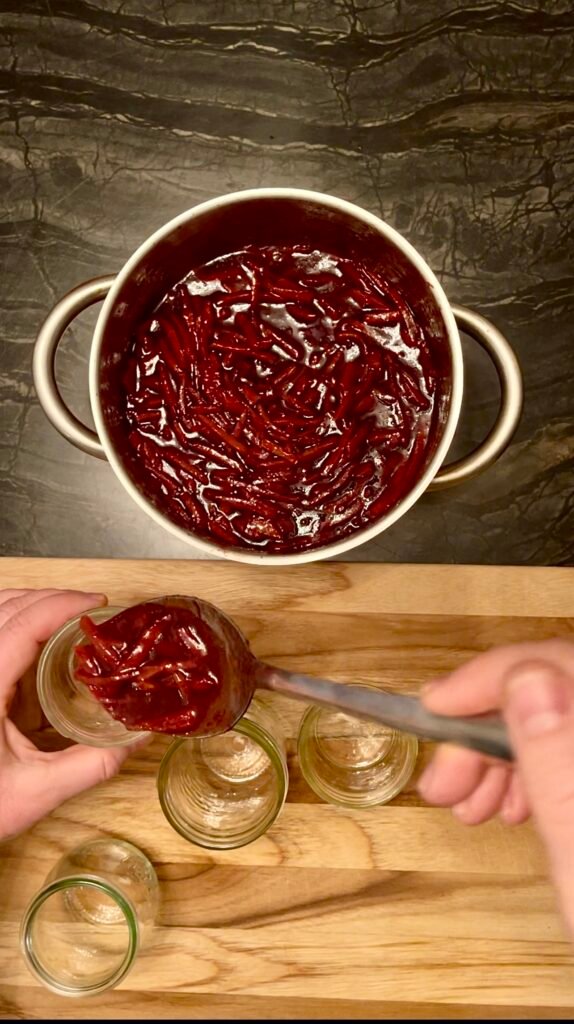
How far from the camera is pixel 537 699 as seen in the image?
75cm

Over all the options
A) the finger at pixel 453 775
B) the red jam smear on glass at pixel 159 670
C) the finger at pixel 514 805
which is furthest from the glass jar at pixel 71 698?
the finger at pixel 514 805

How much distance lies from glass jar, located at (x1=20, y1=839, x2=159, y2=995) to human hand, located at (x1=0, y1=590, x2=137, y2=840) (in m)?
0.12

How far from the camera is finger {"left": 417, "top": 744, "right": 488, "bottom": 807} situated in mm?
1002

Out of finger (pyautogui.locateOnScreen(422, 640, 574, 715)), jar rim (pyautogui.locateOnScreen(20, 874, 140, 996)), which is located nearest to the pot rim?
finger (pyautogui.locateOnScreen(422, 640, 574, 715))

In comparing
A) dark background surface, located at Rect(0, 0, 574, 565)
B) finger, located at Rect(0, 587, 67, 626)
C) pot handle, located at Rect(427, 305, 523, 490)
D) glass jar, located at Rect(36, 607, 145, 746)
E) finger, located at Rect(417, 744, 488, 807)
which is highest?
dark background surface, located at Rect(0, 0, 574, 565)

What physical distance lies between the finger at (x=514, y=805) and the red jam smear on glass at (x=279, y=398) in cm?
→ 40

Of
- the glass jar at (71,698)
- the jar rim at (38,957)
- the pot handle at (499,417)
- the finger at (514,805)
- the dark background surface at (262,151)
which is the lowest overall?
the jar rim at (38,957)

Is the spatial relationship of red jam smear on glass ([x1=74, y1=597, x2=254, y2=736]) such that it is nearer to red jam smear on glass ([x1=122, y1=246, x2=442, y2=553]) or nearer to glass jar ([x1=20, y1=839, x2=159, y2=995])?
red jam smear on glass ([x1=122, y1=246, x2=442, y2=553])

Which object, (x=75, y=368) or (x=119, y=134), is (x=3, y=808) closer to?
(x=75, y=368)

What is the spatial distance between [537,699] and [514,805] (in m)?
0.41

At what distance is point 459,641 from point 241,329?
0.53 meters

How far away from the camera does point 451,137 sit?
1.33 metres

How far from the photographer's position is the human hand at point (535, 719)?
2.37ft

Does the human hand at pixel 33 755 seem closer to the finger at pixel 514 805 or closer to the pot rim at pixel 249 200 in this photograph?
the pot rim at pixel 249 200
